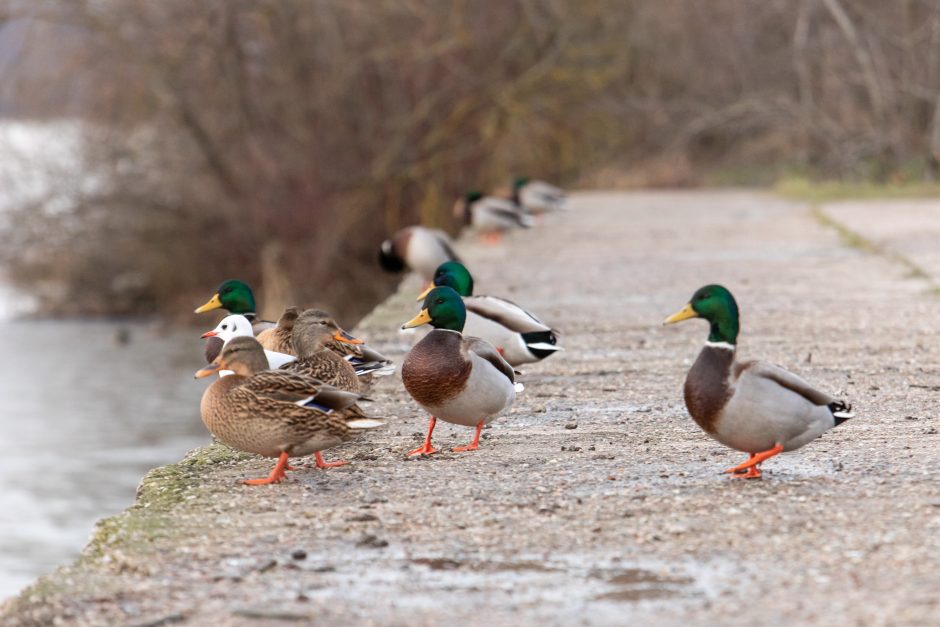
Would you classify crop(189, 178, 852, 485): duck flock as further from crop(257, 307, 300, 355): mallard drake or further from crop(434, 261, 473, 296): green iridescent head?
crop(434, 261, 473, 296): green iridescent head

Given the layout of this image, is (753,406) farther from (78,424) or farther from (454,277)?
(78,424)

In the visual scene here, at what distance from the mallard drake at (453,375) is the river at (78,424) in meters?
6.37

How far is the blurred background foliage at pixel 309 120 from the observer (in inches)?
944

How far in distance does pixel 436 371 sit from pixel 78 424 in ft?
45.8

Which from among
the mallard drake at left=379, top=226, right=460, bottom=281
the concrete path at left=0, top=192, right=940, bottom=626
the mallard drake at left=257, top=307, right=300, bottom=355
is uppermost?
the mallard drake at left=379, top=226, right=460, bottom=281

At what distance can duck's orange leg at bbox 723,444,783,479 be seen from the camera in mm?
5487

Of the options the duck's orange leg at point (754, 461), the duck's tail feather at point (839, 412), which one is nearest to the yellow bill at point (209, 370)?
the duck's orange leg at point (754, 461)

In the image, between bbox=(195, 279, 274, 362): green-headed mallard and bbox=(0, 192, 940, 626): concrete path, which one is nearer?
bbox=(0, 192, 940, 626): concrete path

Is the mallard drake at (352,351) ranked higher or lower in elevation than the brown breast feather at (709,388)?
higher

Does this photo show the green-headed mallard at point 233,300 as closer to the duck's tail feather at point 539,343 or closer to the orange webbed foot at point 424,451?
the duck's tail feather at point 539,343

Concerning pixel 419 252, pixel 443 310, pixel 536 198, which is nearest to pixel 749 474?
pixel 443 310

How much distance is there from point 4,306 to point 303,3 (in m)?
9.38

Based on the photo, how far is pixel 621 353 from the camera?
368 inches

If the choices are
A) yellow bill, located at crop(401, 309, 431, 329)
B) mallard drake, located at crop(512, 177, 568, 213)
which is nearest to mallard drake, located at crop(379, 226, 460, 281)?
yellow bill, located at crop(401, 309, 431, 329)
